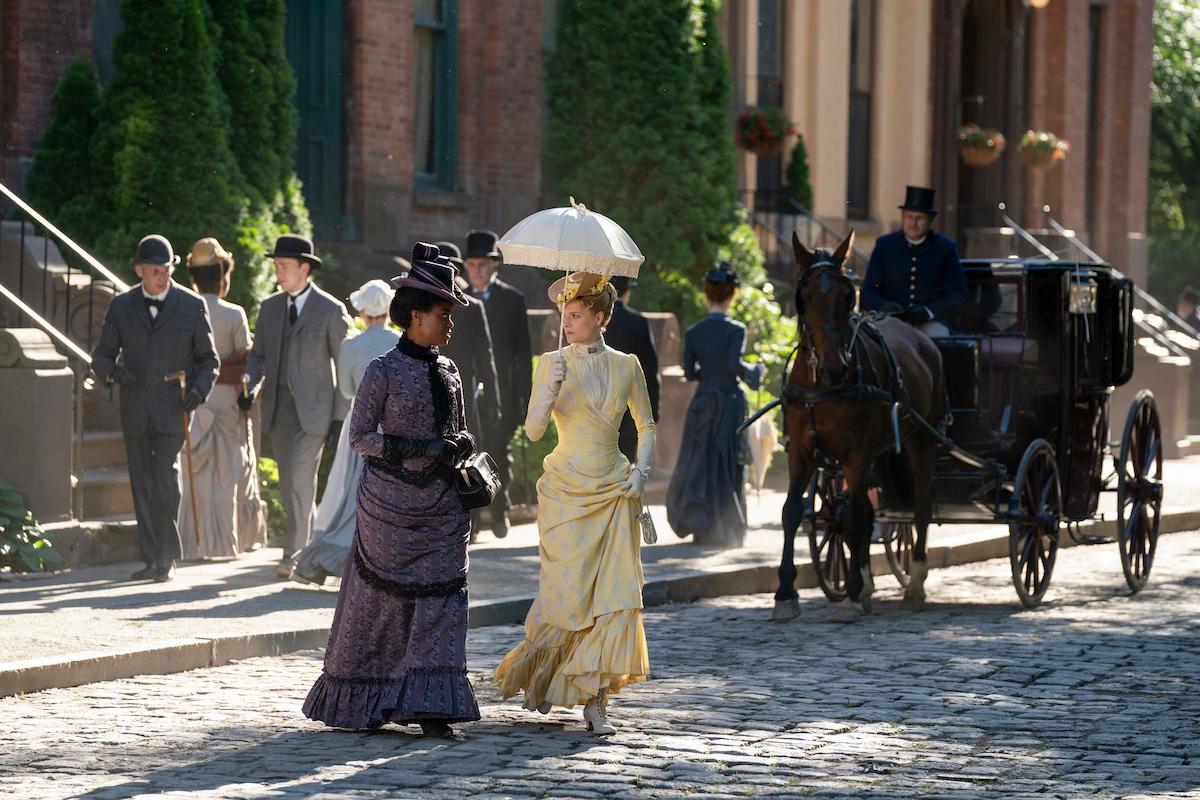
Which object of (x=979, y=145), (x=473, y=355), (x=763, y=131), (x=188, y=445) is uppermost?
(x=979, y=145)

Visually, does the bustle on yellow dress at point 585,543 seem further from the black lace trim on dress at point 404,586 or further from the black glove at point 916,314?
the black glove at point 916,314

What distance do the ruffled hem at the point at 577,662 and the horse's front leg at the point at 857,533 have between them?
12.4ft

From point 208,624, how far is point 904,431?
4.07 m

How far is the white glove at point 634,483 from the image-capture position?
8.24 metres

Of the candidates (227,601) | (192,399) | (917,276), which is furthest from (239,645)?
(917,276)

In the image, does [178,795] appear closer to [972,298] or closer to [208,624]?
[208,624]

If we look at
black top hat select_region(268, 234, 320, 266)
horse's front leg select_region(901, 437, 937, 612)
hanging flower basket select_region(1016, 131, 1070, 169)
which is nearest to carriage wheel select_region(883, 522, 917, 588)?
horse's front leg select_region(901, 437, 937, 612)

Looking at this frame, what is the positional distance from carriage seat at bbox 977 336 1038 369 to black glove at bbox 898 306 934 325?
33 cm

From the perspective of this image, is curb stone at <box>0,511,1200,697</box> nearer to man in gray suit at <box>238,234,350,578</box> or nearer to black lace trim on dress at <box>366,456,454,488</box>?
man in gray suit at <box>238,234,350,578</box>

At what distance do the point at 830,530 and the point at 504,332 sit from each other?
2929mm

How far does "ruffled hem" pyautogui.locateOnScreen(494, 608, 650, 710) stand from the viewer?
8086 mm

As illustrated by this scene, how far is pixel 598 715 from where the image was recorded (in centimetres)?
810

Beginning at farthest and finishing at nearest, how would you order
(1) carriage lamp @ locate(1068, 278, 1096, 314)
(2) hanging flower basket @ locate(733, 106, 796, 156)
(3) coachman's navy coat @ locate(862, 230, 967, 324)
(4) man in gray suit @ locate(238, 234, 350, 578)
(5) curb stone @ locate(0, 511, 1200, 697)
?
(2) hanging flower basket @ locate(733, 106, 796, 156)
(1) carriage lamp @ locate(1068, 278, 1096, 314)
(3) coachman's navy coat @ locate(862, 230, 967, 324)
(4) man in gray suit @ locate(238, 234, 350, 578)
(5) curb stone @ locate(0, 511, 1200, 697)

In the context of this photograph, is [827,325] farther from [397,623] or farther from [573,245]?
[397,623]
